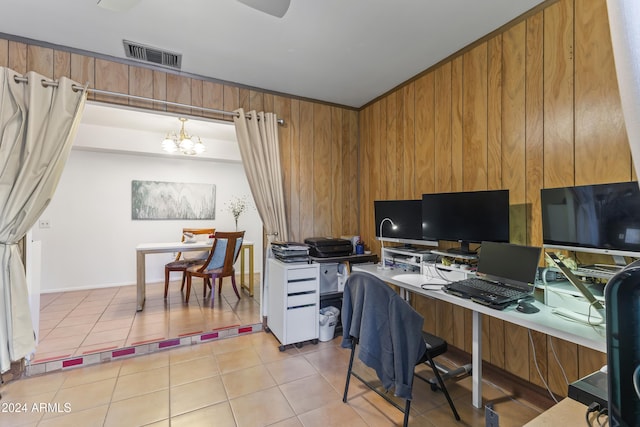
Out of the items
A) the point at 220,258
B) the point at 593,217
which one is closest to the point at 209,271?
the point at 220,258

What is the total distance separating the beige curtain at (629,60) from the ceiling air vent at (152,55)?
2.79 metres

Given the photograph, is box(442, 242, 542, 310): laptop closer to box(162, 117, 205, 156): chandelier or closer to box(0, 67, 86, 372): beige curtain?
box(0, 67, 86, 372): beige curtain

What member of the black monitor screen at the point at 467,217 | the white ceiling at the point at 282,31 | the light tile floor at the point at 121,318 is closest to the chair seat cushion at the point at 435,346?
the black monitor screen at the point at 467,217

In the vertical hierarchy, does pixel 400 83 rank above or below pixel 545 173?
above

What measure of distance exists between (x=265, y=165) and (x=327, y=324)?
1.68 metres

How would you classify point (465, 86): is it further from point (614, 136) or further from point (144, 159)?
point (144, 159)

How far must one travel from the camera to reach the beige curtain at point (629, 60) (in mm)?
366

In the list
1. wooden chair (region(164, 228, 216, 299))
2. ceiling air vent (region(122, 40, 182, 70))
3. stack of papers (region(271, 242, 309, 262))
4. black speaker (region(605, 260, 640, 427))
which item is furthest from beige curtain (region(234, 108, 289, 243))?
black speaker (region(605, 260, 640, 427))

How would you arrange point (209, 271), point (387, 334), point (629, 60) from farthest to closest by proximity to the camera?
1. point (209, 271)
2. point (387, 334)
3. point (629, 60)

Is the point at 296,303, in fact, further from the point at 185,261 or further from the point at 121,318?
the point at 185,261

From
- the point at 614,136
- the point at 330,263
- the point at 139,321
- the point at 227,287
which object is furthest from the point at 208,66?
the point at 227,287

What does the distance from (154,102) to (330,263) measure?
2215 millimetres

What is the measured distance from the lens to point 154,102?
2.59m

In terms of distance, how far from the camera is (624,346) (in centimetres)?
43
